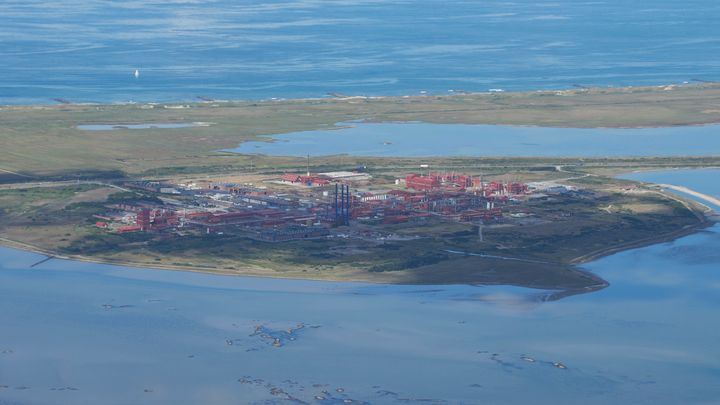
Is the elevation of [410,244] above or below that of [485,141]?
below

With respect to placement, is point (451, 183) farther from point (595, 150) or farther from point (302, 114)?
point (302, 114)

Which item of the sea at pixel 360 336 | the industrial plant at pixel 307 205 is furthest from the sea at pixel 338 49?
the sea at pixel 360 336

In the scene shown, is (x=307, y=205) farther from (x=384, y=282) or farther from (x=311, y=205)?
(x=384, y=282)

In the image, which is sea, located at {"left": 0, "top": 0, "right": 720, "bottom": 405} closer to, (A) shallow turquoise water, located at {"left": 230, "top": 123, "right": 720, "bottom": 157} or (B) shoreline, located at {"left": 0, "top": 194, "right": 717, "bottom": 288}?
(B) shoreline, located at {"left": 0, "top": 194, "right": 717, "bottom": 288}

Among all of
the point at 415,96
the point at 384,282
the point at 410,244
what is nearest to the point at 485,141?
A: the point at 415,96

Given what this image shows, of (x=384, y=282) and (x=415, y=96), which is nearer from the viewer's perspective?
(x=384, y=282)

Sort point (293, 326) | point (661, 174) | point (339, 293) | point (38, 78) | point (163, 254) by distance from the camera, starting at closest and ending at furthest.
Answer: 1. point (293, 326)
2. point (339, 293)
3. point (163, 254)
4. point (661, 174)
5. point (38, 78)

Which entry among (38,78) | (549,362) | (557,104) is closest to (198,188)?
(549,362)
